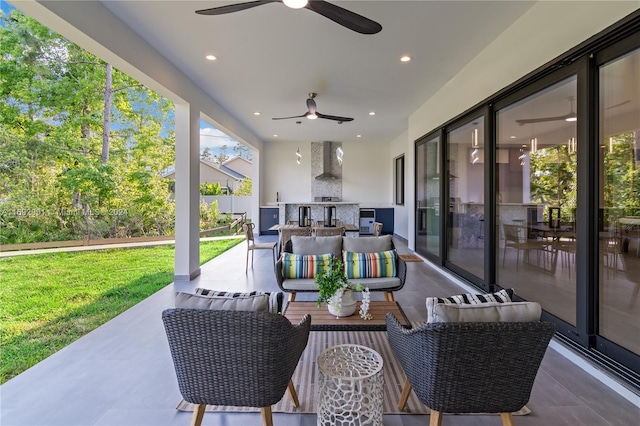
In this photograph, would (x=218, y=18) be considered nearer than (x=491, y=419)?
No

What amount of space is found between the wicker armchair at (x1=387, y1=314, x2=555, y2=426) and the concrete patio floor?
1.51ft

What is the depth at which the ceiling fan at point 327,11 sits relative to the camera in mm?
2068

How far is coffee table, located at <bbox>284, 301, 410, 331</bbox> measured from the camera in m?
2.14

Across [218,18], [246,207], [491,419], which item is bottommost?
[491,419]

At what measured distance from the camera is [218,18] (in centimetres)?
301

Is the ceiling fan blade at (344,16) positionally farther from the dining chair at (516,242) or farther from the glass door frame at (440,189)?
the glass door frame at (440,189)

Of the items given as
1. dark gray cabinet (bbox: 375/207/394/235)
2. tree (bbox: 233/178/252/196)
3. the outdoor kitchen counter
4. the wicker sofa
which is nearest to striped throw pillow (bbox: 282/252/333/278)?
the wicker sofa

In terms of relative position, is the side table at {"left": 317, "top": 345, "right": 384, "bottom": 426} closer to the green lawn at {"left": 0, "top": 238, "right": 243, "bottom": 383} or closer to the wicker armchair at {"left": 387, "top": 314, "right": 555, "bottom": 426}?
the wicker armchair at {"left": 387, "top": 314, "right": 555, "bottom": 426}

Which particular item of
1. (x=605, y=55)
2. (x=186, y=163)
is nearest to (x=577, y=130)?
(x=605, y=55)

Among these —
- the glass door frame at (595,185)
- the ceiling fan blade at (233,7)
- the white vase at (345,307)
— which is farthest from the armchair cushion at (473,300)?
the ceiling fan blade at (233,7)

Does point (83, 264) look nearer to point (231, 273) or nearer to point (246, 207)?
point (231, 273)

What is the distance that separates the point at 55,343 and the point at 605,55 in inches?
202

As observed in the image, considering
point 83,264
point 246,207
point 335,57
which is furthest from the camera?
point 246,207

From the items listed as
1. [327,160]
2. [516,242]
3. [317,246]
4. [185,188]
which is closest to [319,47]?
[317,246]
